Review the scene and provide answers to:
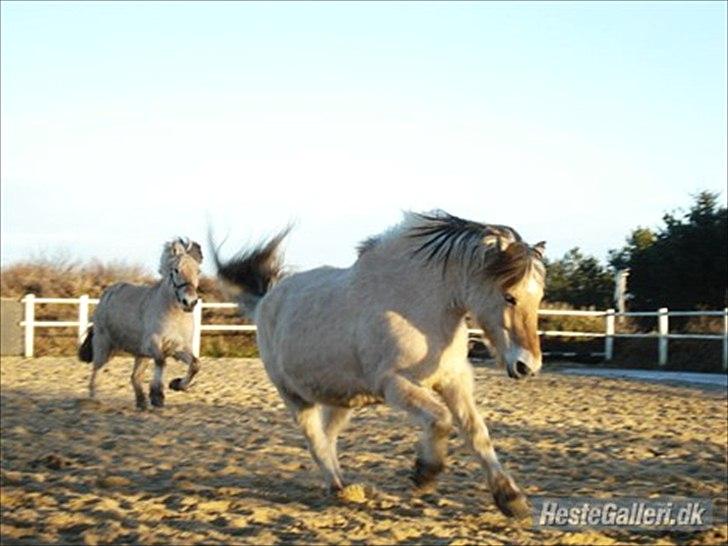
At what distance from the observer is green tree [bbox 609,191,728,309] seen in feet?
87.2

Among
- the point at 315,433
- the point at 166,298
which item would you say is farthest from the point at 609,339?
the point at 315,433

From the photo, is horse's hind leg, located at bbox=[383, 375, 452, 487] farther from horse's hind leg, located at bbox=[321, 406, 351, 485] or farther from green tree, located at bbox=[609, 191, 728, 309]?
green tree, located at bbox=[609, 191, 728, 309]

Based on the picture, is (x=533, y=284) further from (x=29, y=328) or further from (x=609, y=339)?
(x=609, y=339)

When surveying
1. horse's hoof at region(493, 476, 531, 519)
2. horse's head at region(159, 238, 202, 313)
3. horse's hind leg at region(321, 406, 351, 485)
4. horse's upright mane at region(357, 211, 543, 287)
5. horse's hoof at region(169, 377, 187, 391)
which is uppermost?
horse's upright mane at region(357, 211, 543, 287)

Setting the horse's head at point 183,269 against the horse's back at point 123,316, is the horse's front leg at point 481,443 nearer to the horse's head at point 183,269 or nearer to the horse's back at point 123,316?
the horse's head at point 183,269

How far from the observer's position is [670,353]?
999 inches

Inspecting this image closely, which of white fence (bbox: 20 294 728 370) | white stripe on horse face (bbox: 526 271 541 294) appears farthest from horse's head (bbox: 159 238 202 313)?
white fence (bbox: 20 294 728 370)

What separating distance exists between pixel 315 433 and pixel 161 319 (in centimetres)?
633

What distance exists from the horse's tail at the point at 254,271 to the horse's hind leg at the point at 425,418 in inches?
119

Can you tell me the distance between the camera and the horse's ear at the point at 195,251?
13.3 meters

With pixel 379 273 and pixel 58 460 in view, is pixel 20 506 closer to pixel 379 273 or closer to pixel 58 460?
pixel 58 460

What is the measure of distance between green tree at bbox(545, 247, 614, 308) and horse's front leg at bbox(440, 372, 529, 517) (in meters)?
24.7

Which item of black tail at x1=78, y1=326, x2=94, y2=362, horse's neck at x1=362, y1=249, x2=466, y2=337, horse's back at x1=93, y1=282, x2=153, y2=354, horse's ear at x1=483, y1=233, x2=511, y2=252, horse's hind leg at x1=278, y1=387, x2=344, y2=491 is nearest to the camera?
horse's ear at x1=483, y1=233, x2=511, y2=252

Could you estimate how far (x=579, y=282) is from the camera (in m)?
31.5
